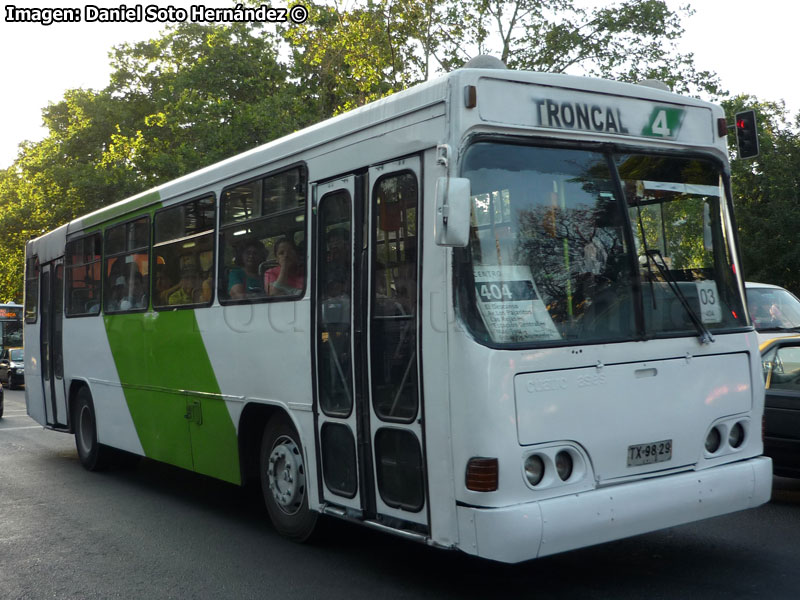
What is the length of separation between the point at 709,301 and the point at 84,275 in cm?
803

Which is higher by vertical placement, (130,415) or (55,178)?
(55,178)

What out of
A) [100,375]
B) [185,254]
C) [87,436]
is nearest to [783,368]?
[185,254]

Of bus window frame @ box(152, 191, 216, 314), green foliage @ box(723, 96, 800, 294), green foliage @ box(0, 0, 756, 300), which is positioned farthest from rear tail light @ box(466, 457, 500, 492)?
green foliage @ box(723, 96, 800, 294)

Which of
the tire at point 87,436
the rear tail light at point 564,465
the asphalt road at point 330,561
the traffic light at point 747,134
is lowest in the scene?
the asphalt road at point 330,561

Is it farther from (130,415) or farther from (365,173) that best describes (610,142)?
(130,415)

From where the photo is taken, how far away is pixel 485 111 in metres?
5.31

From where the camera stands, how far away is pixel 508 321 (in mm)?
5203

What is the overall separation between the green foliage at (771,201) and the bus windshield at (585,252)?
1194 inches

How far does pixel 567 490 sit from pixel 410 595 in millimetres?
1283

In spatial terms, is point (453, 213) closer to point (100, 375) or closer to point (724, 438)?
point (724, 438)

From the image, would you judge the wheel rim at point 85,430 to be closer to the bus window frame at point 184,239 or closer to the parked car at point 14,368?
the bus window frame at point 184,239

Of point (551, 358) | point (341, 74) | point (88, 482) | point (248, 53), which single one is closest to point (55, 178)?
point (248, 53)

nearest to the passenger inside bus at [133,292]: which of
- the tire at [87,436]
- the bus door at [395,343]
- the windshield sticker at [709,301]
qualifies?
the tire at [87,436]

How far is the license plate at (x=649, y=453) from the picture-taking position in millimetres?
5395
